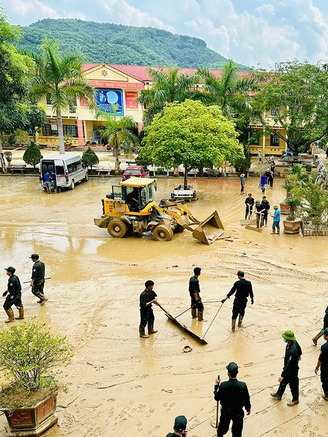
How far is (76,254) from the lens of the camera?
14375 millimetres

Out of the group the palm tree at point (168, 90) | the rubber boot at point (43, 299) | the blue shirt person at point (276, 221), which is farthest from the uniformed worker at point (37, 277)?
the palm tree at point (168, 90)

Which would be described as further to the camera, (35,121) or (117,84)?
(117,84)

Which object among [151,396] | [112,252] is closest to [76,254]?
[112,252]

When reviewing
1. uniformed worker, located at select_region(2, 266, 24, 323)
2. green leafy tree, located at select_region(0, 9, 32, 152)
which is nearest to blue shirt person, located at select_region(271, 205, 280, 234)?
uniformed worker, located at select_region(2, 266, 24, 323)

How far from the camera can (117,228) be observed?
15852mm

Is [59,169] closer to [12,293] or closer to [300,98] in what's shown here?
[12,293]

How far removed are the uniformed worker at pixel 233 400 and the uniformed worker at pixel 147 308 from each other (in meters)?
3.04

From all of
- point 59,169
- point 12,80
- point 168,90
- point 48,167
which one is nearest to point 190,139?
point 168,90

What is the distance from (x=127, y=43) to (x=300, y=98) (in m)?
69.4

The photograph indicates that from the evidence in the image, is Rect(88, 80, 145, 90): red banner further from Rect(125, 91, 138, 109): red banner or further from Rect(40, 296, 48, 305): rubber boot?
Rect(40, 296, 48, 305): rubber boot

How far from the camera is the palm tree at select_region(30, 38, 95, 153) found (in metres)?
25.9

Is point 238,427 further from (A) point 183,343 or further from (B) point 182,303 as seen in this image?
(B) point 182,303

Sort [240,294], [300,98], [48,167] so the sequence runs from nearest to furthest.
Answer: [240,294] < [48,167] < [300,98]

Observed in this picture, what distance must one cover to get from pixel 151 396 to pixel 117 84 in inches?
1295
